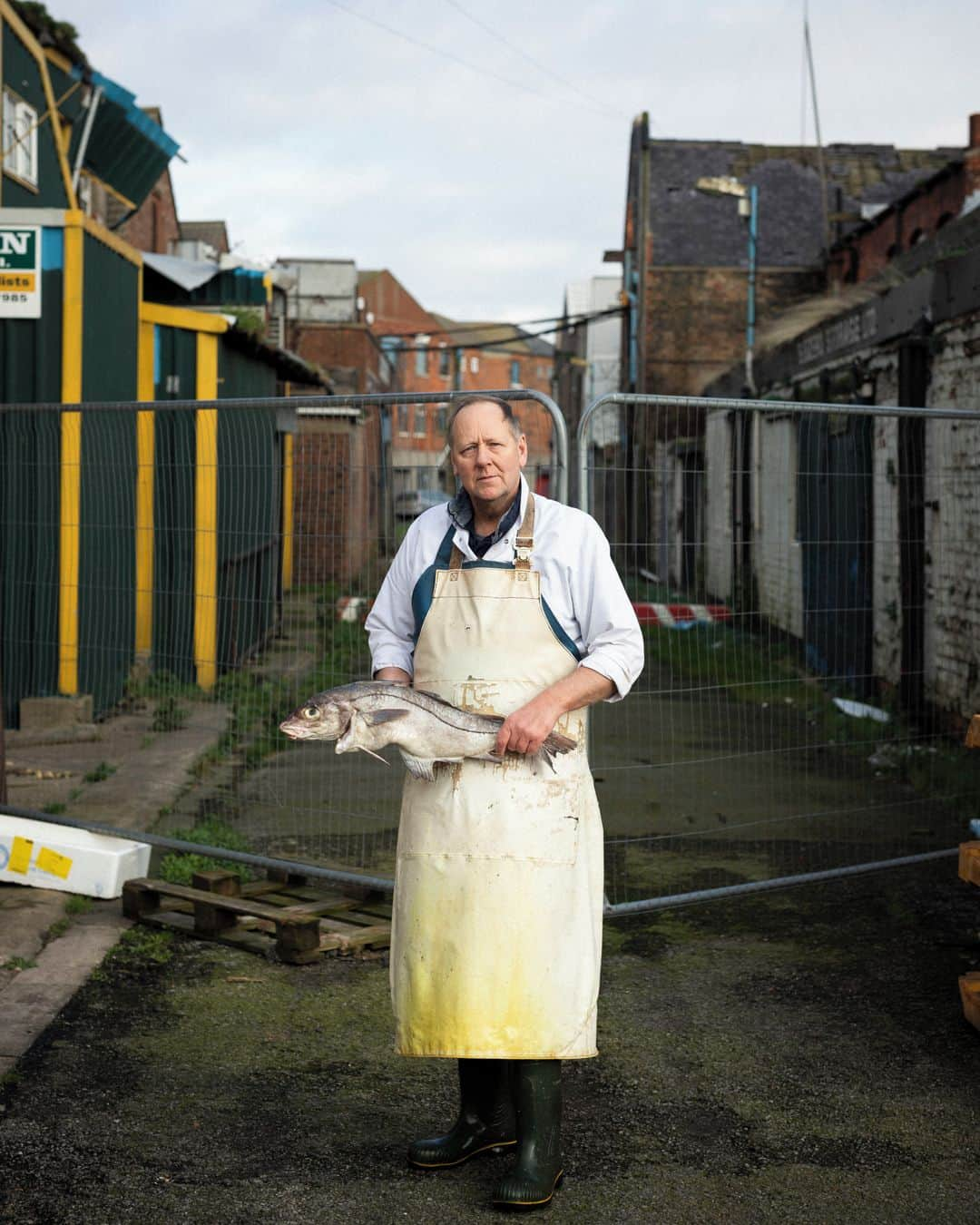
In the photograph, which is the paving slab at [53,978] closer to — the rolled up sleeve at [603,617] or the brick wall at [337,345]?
the rolled up sleeve at [603,617]

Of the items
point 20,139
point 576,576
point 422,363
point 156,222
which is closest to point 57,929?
point 576,576

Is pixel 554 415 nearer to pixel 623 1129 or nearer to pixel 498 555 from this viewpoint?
pixel 498 555

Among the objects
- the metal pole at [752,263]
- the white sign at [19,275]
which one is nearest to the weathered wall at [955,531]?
the white sign at [19,275]

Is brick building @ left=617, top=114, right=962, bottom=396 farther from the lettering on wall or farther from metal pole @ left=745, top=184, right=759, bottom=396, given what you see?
the lettering on wall

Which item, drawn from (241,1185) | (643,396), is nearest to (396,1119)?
(241,1185)

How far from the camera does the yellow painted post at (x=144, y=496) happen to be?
7.94 meters

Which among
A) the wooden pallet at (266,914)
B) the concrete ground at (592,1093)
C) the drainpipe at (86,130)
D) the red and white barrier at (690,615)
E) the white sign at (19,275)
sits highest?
the drainpipe at (86,130)

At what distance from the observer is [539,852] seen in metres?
3.71

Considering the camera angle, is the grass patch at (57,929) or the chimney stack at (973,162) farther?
the chimney stack at (973,162)

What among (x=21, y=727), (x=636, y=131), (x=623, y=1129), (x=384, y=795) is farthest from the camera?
(x=636, y=131)

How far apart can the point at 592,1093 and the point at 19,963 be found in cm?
239

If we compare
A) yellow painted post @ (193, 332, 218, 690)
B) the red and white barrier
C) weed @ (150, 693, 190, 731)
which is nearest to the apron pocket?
yellow painted post @ (193, 332, 218, 690)

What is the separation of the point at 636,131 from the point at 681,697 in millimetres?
29559

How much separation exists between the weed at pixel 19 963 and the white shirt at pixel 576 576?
2.49m
